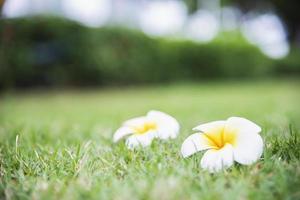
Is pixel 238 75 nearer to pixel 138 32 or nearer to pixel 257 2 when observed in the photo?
pixel 138 32

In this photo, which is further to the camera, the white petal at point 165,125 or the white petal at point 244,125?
the white petal at point 165,125

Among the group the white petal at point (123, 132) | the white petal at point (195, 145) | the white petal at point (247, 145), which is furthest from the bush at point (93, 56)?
the white petal at point (247, 145)

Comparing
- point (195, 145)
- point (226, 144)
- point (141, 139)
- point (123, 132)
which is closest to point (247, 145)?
point (226, 144)

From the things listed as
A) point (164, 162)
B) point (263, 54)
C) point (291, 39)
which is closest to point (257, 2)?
point (291, 39)

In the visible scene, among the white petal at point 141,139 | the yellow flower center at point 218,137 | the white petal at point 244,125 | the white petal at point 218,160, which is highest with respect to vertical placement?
the white petal at point 244,125

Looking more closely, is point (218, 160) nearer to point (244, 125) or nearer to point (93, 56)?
point (244, 125)

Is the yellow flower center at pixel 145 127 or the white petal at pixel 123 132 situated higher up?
the yellow flower center at pixel 145 127

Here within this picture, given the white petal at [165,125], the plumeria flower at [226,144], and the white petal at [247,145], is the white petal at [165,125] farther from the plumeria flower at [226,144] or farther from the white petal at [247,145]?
the white petal at [247,145]
